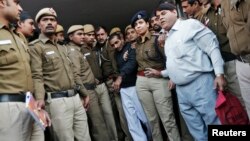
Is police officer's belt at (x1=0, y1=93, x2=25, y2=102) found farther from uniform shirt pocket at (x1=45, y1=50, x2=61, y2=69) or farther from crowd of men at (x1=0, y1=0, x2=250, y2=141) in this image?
uniform shirt pocket at (x1=45, y1=50, x2=61, y2=69)

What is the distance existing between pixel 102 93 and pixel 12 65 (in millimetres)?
2160

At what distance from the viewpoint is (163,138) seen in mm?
4094

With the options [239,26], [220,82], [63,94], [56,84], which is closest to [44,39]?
[56,84]

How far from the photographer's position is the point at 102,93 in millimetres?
4453

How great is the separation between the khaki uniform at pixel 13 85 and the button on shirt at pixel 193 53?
1.35 m

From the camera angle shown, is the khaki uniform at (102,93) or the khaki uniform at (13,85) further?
the khaki uniform at (102,93)

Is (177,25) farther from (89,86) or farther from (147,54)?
(89,86)

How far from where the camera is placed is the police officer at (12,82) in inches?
89.9

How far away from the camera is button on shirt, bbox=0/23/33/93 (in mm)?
2334

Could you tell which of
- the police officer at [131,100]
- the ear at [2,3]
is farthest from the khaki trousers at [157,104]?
the ear at [2,3]

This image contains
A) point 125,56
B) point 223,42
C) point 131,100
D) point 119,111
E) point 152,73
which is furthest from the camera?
point 119,111

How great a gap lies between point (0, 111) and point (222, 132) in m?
1.50

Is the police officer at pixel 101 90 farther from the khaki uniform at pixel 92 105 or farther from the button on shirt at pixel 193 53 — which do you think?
the button on shirt at pixel 193 53

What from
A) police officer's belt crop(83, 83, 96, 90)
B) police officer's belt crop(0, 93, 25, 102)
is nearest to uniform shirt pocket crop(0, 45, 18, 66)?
police officer's belt crop(0, 93, 25, 102)
